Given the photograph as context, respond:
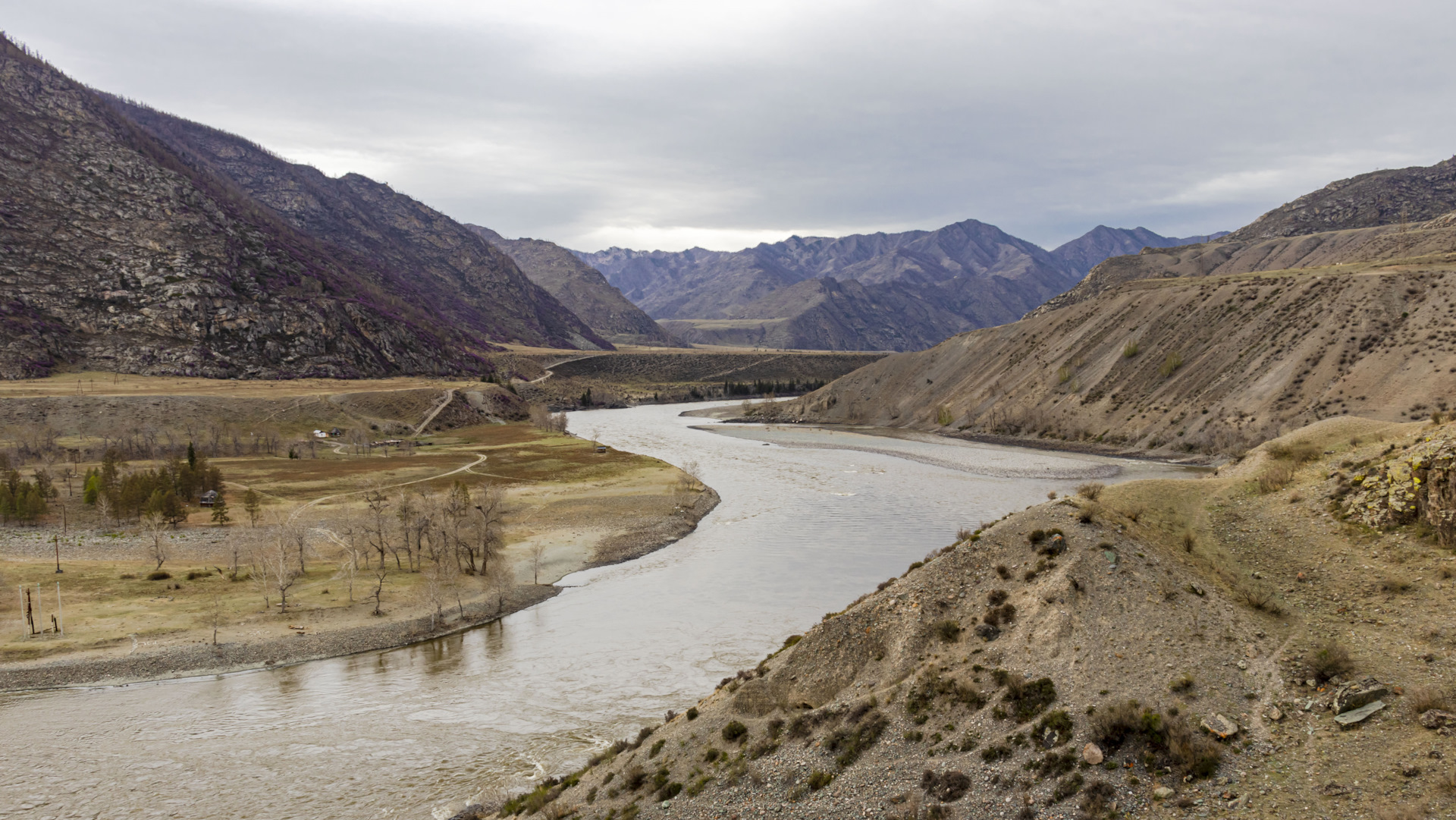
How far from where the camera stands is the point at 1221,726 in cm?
1424

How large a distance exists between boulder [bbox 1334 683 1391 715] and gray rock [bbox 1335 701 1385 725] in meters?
0.09

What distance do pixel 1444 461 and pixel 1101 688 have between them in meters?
12.0

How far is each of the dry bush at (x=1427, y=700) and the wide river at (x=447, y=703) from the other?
20.6 meters

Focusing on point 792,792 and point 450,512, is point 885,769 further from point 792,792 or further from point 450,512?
point 450,512

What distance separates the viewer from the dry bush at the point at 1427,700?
13148 millimetres

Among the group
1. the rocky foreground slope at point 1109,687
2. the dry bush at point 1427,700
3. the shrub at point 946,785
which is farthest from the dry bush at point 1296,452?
the shrub at point 946,785

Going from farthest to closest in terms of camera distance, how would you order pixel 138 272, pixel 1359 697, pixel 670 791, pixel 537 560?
pixel 138 272, pixel 537 560, pixel 670 791, pixel 1359 697

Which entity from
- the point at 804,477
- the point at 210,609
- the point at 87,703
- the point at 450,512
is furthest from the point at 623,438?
the point at 87,703

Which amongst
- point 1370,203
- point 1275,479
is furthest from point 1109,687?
point 1370,203

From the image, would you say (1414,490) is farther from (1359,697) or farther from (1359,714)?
(1359,714)

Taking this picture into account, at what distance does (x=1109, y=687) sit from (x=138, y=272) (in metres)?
161

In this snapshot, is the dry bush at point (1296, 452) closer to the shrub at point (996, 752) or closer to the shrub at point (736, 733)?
the shrub at point (996, 752)

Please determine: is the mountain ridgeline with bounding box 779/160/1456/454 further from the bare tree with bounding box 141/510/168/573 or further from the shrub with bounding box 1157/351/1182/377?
the bare tree with bounding box 141/510/168/573

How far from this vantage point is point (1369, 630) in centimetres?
1664
